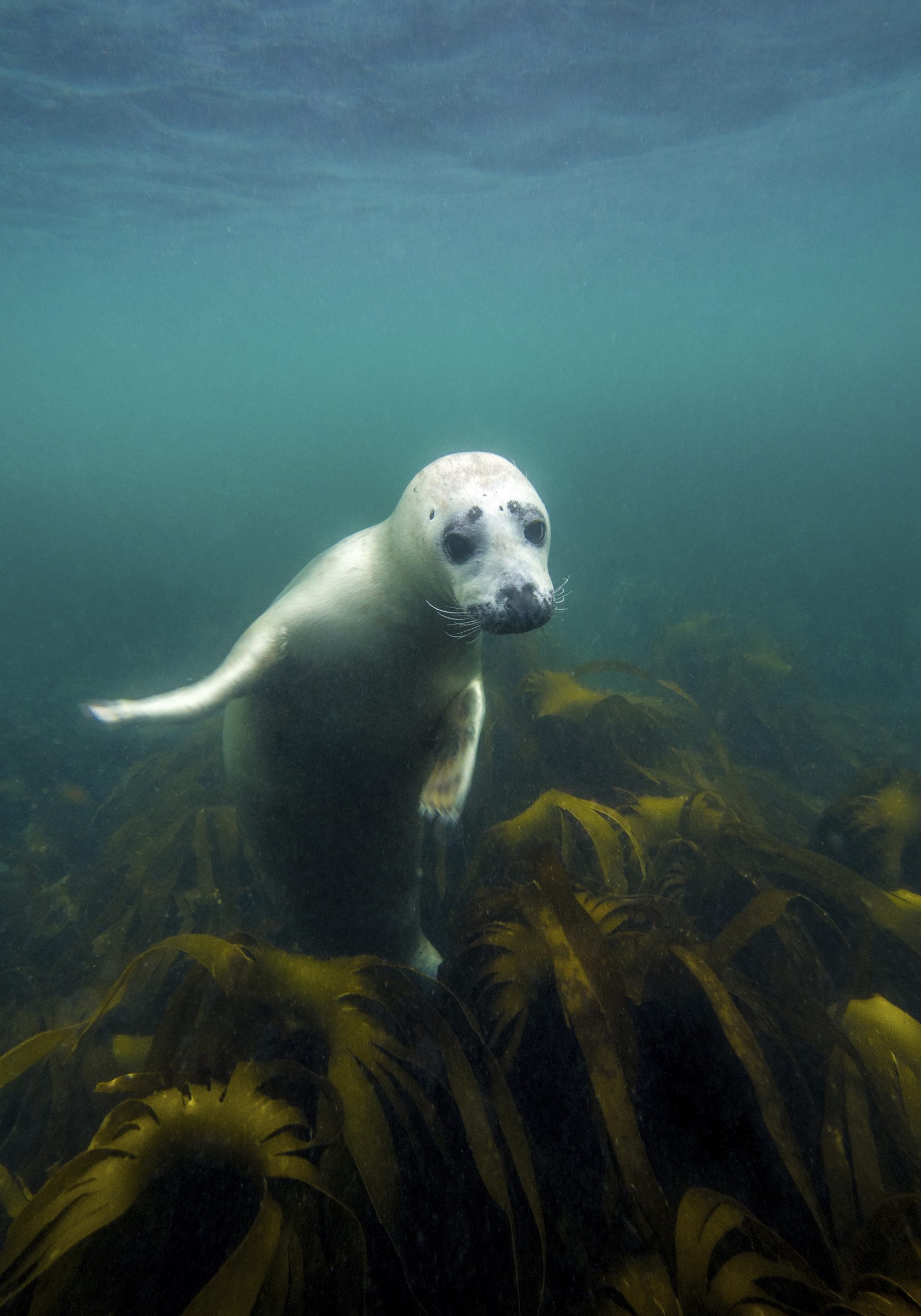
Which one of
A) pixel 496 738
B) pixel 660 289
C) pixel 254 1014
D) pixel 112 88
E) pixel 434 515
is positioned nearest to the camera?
pixel 254 1014

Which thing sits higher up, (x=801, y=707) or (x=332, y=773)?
(x=332, y=773)

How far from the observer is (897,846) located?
10.4 feet

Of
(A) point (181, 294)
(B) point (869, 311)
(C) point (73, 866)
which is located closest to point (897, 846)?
(C) point (73, 866)

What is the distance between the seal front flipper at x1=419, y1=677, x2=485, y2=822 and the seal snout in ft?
2.40

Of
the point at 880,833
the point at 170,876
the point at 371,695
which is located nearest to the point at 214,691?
the point at 371,695

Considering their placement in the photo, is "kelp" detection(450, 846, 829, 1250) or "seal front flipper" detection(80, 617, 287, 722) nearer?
"kelp" detection(450, 846, 829, 1250)

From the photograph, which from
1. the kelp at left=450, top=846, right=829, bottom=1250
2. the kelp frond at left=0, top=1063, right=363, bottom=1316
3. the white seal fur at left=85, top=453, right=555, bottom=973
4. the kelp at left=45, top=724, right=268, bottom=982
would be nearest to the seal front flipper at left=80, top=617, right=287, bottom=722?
the white seal fur at left=85, top=453, right=555, bottom=973

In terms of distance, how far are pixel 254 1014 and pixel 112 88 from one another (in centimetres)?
1407

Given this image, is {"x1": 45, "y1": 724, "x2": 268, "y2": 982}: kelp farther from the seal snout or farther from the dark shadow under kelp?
the seal snout

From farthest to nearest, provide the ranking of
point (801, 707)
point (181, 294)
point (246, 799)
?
1. point (181, 294)
2. point (801, 707)
3. point (246, 799)

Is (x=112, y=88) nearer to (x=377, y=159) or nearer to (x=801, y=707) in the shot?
(x=377, y=159)

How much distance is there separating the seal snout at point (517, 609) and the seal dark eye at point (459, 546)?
0.72ft

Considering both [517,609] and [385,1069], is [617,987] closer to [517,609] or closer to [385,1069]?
[385,1069]

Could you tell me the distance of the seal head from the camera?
1688 millimetres
